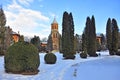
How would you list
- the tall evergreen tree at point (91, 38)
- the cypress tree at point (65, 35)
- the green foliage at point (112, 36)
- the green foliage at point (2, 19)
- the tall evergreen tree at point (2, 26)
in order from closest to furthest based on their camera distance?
the cypress tree at point (65, 35) < the tall evergreen tree at point (2, 26) < the green foliage at point (2, 19) < the tall evergreen tree at point (91, 38) < the green foliage at point (112, 36)

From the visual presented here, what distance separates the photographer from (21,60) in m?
16.5

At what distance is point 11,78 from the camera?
13953 mm

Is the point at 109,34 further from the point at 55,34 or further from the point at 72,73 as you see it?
the point at 55,34

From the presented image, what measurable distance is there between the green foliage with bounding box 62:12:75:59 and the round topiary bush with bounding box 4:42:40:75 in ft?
70.3

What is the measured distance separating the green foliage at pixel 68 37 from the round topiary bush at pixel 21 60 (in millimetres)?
21415

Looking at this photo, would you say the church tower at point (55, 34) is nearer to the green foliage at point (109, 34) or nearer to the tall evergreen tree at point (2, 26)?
the green foliage at point (109, 34)

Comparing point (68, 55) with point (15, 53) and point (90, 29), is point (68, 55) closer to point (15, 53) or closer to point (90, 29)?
point (90, 29)

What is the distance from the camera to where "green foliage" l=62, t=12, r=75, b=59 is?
1539 inches

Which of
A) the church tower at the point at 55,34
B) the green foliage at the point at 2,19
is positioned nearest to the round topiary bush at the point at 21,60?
→ the green foliage at the point at 2,19

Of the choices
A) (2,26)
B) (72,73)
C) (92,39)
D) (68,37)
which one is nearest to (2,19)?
(2,26)

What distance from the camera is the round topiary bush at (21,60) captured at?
16312mm

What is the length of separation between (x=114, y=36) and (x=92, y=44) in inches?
487

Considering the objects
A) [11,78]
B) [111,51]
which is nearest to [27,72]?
[11,78]

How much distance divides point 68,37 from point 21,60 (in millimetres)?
24482
